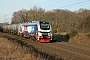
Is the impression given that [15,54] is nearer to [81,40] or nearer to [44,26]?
[44,26]

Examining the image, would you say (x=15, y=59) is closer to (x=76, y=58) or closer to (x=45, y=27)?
(x=76, y=58)

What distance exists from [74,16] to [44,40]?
42.8m

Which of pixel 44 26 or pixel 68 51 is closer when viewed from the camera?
pixel 68 51

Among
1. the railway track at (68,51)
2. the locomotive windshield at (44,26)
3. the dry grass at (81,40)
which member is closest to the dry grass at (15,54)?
the railway track at (68,51)

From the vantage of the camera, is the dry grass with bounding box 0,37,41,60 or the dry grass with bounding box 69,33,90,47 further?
the dry grass with bounding box 69,33,90,47

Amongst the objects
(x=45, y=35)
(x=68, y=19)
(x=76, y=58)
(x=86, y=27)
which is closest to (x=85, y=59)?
(x=76, y=58)

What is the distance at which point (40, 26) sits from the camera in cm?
2762

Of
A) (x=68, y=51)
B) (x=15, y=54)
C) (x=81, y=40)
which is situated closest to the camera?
(x=15, y=54)

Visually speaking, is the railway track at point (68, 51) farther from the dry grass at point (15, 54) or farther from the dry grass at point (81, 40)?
the dry grass at point (81, 40)

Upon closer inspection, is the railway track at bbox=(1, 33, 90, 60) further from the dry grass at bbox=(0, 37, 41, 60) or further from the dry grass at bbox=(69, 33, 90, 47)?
the dry grass at bbox=(69, 33, 90, 47)

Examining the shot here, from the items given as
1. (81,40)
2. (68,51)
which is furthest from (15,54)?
(81,40)

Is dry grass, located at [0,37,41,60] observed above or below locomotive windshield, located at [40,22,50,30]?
below

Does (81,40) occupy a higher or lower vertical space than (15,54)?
higher

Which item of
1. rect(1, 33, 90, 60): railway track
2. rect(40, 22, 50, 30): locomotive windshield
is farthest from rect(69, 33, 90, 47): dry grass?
rect(1, 33, 90, 60): railway track
